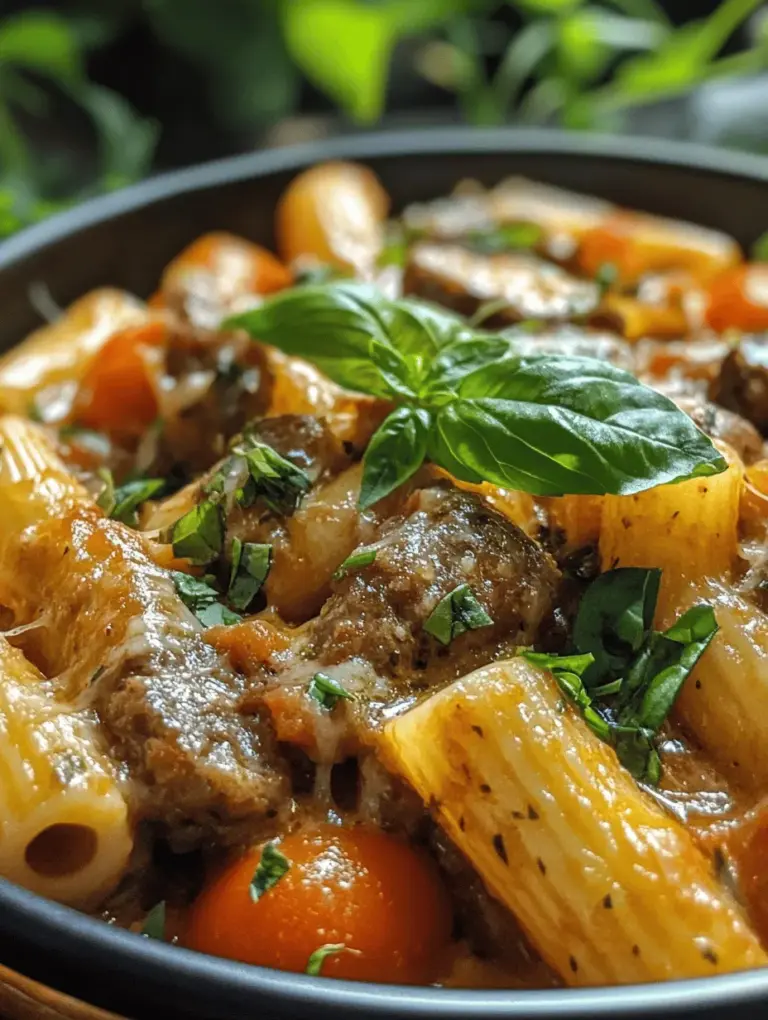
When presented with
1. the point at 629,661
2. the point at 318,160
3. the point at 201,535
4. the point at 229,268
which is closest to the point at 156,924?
the point at 201,535

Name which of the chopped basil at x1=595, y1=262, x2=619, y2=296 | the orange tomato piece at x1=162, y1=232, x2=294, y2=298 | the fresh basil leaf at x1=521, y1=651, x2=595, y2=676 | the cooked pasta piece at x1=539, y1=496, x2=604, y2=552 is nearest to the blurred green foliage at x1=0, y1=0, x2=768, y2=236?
the orange tomato piece at x1=162, y1=232, x2=294, y2=298

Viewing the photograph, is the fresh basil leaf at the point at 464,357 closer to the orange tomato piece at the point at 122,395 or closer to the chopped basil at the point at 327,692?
the chopped basil at the point at 327,692

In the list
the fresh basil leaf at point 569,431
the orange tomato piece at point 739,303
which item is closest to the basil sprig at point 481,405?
the fresh basil leaf at point 569,431

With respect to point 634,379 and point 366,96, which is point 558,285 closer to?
point 634,379

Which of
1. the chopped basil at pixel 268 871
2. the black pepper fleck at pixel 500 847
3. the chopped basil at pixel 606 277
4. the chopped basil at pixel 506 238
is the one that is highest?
the chopped basil at pixel 506 238

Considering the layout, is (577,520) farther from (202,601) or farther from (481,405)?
(202,601)

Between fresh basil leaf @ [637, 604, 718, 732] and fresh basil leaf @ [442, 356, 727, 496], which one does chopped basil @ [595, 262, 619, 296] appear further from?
fresh basil leaf @ [637, 604, 718, 732]
